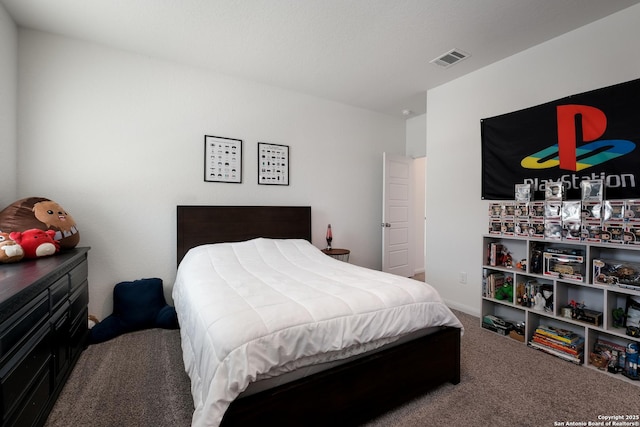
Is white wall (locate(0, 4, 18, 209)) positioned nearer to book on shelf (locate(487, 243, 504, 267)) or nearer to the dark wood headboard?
the dark wood headboard

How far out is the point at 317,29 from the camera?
2.46 meters

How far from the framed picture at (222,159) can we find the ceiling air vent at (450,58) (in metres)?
→ 2.27

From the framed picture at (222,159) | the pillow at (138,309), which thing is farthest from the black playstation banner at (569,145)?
the pillow at (138,309)

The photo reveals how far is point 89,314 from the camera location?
2709mm

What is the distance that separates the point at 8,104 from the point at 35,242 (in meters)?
1.25

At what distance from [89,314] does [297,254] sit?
6.49 feet

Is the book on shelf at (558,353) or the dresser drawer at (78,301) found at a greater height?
the dresser drawer at (78,301)

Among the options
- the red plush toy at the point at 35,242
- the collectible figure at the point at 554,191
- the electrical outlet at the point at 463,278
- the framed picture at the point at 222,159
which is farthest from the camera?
the electrical outlet at the point at 463,278

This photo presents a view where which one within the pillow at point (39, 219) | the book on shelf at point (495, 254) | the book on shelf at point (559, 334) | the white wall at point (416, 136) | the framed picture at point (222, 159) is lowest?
the book on shelf at point (559, 334)

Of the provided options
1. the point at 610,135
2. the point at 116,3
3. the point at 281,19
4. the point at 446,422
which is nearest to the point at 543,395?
the point at 446,422

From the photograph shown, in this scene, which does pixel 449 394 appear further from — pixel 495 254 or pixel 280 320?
pixel 495 254

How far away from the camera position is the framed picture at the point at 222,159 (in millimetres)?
3213

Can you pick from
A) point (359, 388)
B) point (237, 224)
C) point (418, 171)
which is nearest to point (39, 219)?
point (237, 224)

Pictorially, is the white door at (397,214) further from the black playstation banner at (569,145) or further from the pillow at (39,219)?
the pillow at (39,219)
